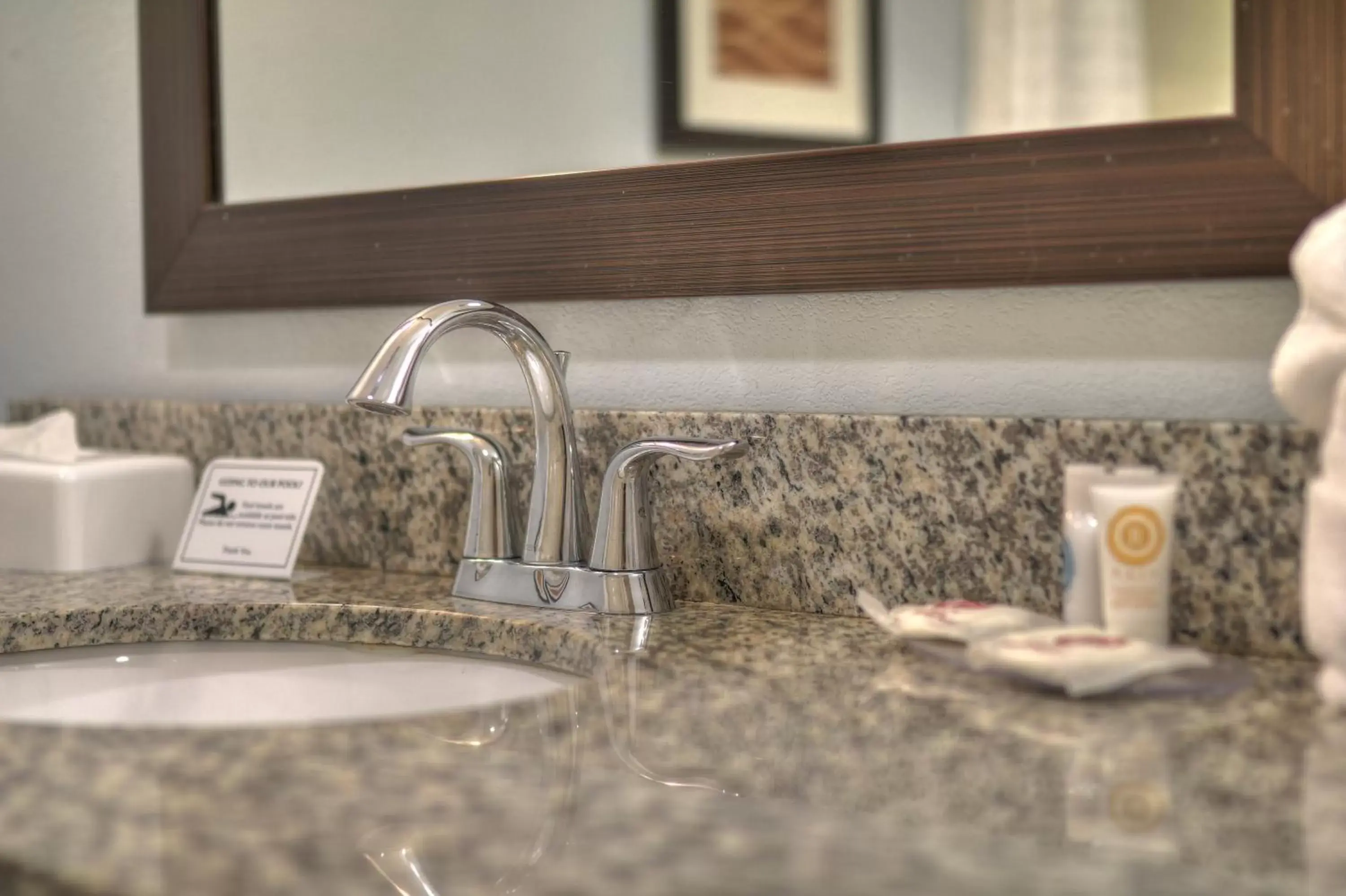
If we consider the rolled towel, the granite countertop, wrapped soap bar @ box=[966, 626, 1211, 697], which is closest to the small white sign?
the granite countertop

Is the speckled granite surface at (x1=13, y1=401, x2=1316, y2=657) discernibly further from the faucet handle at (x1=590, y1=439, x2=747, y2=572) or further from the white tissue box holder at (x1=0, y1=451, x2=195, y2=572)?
the white tissue box holder at (x1=0, y1=451, x2=195, y2=572)

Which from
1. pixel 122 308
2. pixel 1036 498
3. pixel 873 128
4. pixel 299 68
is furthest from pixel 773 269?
pixel 122 308

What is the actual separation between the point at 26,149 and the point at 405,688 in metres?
0.74

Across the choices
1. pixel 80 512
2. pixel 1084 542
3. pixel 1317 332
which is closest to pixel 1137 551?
pixel 1084 542

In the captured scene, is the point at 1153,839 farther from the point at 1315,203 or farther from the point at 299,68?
the point at 299,68

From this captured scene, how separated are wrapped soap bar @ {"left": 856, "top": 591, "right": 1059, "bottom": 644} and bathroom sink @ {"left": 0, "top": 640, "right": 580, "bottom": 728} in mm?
220

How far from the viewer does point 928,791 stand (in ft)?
1.66

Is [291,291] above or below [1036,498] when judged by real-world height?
above

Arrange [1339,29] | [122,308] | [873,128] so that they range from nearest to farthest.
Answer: [1339,29] < [873,128] < [122,308]

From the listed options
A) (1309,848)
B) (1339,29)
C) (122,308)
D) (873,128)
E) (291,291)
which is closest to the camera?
(1309,848)

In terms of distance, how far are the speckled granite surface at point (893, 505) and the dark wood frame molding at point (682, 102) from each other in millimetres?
174

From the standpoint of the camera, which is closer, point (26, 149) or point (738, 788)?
point (738, 788)

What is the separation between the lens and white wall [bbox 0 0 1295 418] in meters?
0.76

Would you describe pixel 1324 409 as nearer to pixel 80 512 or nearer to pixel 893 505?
pixel 893 505
